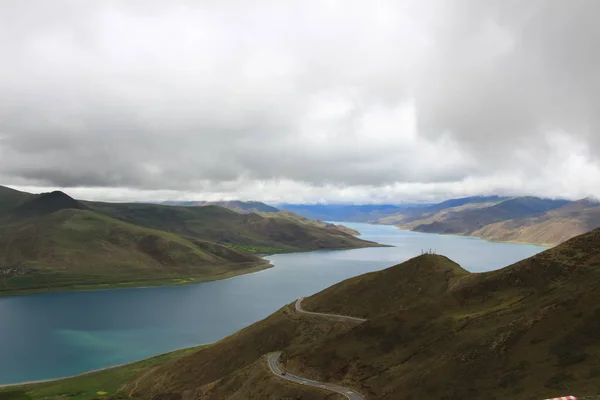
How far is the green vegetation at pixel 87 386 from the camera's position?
120 m

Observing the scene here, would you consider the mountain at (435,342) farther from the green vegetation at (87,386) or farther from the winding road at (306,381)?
the green vegetation at (87,386)

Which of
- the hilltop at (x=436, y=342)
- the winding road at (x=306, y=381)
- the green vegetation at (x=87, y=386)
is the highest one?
the hilltop at (x=436, y=342)

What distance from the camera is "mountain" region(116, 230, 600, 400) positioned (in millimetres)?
65125

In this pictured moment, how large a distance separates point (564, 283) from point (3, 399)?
457 feet

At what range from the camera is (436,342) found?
3344 inches

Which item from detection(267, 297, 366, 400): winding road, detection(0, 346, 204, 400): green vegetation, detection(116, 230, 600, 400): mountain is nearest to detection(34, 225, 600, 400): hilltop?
detection(116, 230, 600, 400): mountain

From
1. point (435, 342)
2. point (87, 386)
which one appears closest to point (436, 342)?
point (435, 342)

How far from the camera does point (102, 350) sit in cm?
17788

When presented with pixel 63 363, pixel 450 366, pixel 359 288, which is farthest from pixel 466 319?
pixel 63 363

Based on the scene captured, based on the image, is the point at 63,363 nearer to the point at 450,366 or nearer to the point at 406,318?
the point at 406,318

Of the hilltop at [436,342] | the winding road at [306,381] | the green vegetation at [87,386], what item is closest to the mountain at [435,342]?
the hilltop at [436,342]

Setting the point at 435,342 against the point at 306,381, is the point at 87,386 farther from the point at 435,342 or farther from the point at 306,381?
the point at 435,342

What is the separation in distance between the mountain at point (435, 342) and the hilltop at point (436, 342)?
0.82ft

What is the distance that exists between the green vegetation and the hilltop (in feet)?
26.0
